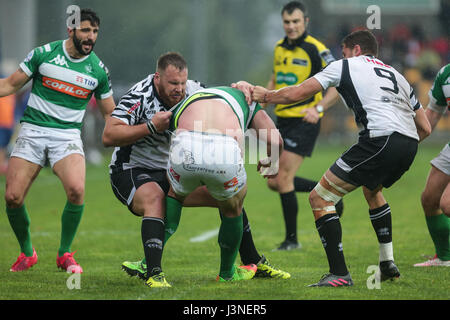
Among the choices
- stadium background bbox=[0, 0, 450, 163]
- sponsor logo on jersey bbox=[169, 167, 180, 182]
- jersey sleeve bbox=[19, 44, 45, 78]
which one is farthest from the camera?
stadium background bbox=[0, 0, 450, 163]

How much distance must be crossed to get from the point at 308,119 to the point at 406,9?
2370 cm

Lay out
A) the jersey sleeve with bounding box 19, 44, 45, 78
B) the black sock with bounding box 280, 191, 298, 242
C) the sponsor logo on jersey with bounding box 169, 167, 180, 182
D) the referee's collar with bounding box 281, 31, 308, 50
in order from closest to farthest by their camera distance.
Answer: the sponsor logo on jersey with bounding box 169, 167, 180, 182 < the jersey sleeve with bounding box 19, 44, 45, 78 < the black sock with bounding box 280, 191, 298, 242 < the referee's collar with bounding box 281, 31, 308, 50

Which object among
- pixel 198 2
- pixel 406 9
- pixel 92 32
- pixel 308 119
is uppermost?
pixel 406 9

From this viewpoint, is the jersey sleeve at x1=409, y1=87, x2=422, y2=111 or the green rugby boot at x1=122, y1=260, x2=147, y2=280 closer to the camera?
the jersey sleeve at x1=409, y1=87, x2=422, y2=111

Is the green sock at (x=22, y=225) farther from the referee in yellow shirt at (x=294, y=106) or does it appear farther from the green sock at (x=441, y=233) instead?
the green sock at (x=441, y=233)

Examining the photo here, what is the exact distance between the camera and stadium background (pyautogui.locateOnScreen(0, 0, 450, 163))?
2189 cm

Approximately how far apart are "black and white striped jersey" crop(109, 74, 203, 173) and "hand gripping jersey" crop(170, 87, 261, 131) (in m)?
0.32

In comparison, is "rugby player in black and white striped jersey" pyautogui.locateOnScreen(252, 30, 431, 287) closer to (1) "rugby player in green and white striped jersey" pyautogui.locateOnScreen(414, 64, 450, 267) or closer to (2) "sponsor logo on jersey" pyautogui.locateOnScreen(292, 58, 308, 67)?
(1) "rugby player in green and white striped jersey" pyautogui.locateOnScreen(414, 64, 450, 267)

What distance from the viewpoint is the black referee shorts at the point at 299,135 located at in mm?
8164

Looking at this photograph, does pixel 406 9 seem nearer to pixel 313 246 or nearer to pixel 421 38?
pixel 421 38

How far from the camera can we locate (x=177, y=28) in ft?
92.5

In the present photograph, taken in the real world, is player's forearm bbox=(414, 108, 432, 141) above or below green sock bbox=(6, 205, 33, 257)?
above

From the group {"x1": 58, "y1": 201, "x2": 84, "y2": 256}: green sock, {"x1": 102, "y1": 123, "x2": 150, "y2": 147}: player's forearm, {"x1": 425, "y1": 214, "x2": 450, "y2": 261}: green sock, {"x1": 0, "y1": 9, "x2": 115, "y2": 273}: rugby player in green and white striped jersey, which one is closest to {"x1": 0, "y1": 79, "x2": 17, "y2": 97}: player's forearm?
{"x1": 0, "y1": 9, "x2": 115, "y2": 273}: rugby player in green and white striped jersey
